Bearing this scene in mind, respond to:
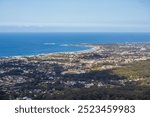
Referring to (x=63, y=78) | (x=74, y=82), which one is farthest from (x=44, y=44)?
(x=74, y=82)

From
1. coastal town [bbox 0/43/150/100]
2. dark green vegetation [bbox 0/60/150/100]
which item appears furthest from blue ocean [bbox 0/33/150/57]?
dark green vegetation [bbox 0/60/150/100]

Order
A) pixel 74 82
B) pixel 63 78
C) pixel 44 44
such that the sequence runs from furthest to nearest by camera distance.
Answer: pixel 44 44
pixel 63 78
pixel 74 82

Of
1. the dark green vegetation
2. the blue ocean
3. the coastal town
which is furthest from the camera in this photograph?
the blue ocean

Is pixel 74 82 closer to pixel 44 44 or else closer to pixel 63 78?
pixel 63 78

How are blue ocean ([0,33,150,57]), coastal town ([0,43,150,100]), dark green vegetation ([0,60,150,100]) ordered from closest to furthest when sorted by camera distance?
dark green vegetation ([0,60,150,100]), coastal town ([0,43,150,100]), blue ocean ([0,33,150,57])

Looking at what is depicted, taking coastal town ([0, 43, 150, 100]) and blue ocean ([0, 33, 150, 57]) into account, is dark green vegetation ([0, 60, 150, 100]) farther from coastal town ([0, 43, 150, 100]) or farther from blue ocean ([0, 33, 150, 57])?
blue ocean ([0, 33, 150, 57])

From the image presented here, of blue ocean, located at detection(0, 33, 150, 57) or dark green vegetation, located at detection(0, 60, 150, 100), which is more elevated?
dark green vegetation, located at detection(0, 60, 150, 100)

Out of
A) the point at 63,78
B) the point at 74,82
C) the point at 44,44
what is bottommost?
the point at 44,44

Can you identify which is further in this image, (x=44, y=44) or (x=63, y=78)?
(x=44, y=44)

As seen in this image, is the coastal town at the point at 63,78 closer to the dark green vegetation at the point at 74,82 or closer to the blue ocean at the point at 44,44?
the dark green vegetation at the point at 74,82

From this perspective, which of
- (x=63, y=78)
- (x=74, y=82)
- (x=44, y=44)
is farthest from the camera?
(x=44, y=44)

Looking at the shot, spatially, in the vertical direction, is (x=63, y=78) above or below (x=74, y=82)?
below
